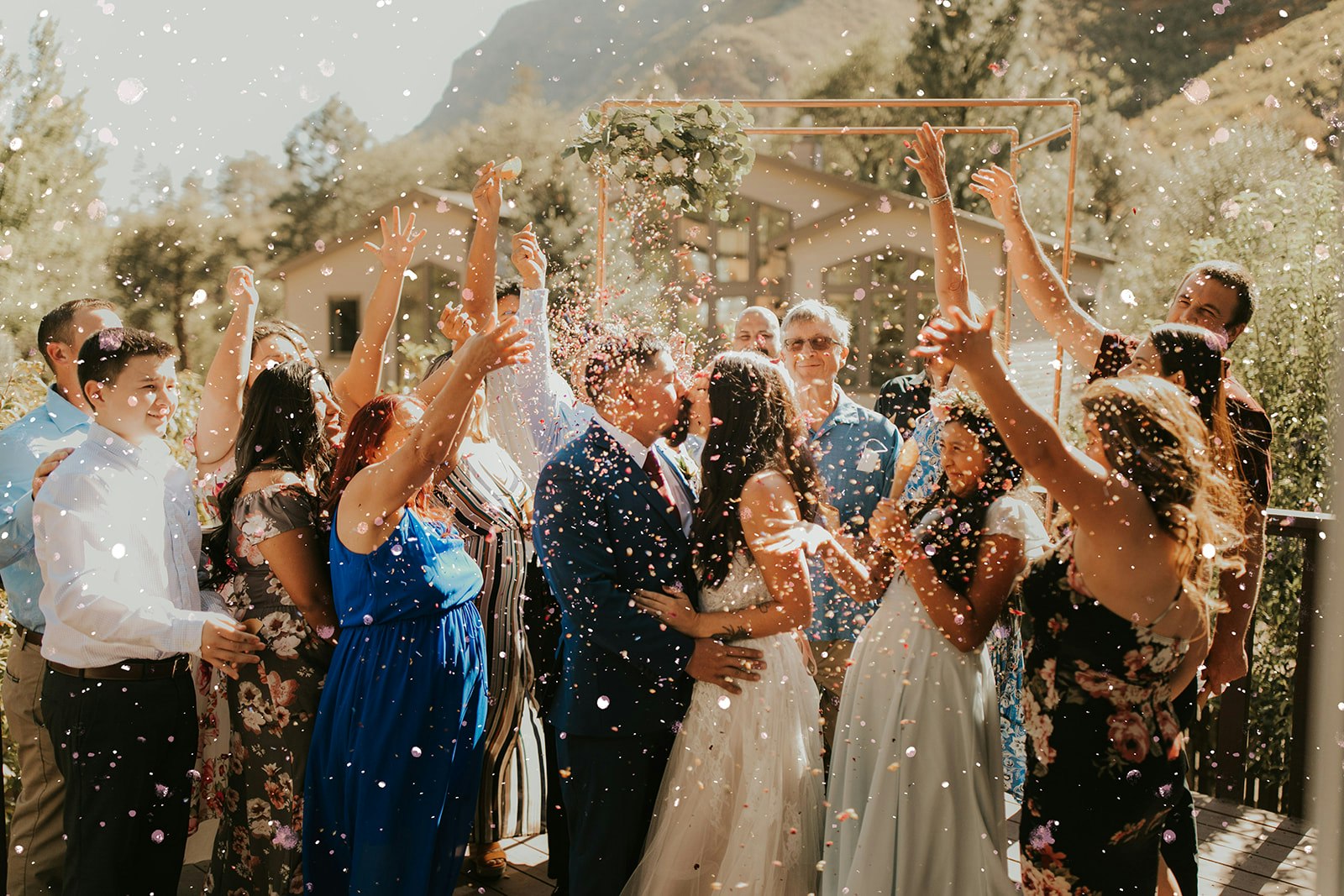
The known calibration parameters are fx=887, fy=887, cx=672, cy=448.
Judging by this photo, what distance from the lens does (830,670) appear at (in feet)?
8.11

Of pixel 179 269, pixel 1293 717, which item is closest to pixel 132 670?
pixel 1293 717

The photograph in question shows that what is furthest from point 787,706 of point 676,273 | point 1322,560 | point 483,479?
point 1322,560

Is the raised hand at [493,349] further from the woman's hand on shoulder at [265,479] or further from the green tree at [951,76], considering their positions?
the green tree at [951,76]

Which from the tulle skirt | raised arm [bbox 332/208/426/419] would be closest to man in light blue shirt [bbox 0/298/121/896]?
raised arm [bbox 332/208/426/419]

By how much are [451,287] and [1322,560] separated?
326cm

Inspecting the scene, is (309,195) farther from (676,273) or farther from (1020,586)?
(1020,586)

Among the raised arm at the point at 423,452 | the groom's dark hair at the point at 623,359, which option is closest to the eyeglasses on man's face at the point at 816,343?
the groom's dark hair at the point at 623,359

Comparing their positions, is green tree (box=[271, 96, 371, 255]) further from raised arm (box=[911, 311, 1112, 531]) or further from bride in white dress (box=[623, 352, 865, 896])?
raised arm (box=[911, 311, 1112, 531])

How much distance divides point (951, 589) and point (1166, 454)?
55cm

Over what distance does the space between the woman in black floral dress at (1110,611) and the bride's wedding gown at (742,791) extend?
1.48 ft

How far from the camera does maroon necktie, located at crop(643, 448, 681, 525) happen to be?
75.9 inches

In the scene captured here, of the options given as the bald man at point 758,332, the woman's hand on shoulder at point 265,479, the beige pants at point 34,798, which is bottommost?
the beige pants at point 34,798

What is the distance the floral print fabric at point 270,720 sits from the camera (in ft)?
6.72

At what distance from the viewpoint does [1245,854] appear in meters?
2.63
